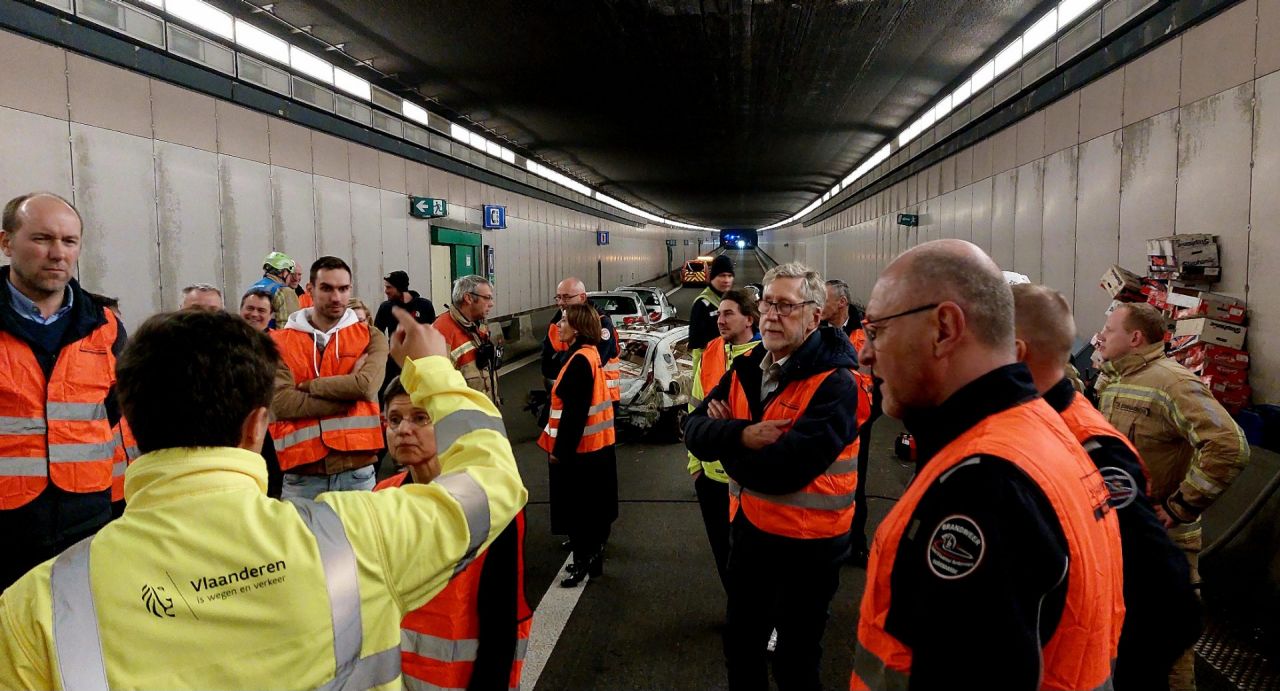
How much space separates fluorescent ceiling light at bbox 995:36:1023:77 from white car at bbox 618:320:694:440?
7.44m

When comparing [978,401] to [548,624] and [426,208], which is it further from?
[426,208]

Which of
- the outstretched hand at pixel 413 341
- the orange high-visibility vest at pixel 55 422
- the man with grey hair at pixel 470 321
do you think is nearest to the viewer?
the outstretched hand at pixel 413 341

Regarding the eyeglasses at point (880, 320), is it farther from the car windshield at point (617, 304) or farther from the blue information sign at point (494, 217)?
the blue information sign at point (494, 217)

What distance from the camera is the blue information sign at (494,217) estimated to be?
18922 mm

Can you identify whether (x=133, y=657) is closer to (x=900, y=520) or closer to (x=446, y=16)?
(x=900, y=520)

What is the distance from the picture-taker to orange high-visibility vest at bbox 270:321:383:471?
3.84 metres

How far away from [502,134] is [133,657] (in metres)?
18.6

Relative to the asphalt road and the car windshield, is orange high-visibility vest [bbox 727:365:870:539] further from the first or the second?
the car windshield

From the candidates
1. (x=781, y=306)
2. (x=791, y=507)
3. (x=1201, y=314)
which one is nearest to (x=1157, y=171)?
(x=1201, y=314)

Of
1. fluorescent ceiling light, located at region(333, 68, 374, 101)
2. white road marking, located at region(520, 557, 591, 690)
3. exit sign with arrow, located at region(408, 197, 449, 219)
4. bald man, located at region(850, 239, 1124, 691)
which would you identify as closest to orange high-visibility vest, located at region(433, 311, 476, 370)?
white road marking, located at region(520, 557, 591, 690)

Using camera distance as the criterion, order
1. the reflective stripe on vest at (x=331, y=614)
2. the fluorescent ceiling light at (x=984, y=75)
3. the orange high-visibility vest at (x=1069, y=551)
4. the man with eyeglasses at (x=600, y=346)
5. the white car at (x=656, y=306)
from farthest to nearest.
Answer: the white car at (x=656, y=306) → the fluorescent ceiling light at (x=984, y=75) → the man with eyeglasses at (x=600, y=346) → the orange high-visibility vest at (x=1069, y=551) → the reflective stripe on vest at (x=331, y=614)

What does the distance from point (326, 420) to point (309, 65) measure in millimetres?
9538

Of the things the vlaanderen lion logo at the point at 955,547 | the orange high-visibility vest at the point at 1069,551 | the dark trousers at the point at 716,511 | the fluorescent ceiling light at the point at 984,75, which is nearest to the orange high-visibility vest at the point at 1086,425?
the orange high-visibility vest at the point at 1069,551

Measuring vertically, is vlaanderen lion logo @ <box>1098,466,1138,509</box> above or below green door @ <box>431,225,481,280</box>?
below
